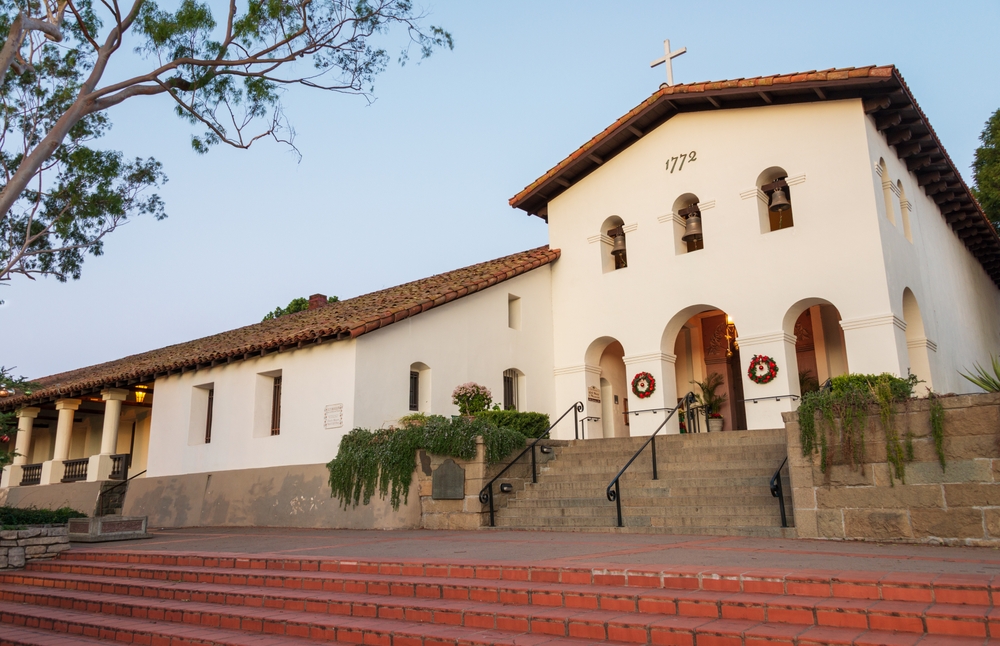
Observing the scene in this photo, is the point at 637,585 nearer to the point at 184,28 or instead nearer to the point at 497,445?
the point at 497,445

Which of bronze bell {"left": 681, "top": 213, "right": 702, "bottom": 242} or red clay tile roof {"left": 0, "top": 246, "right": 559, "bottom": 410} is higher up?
bronze bell {"left": 681, "top": 213, "right": 702, "bottom": 242}

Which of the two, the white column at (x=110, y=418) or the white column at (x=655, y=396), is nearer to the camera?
the white column at (x=655, y=396)

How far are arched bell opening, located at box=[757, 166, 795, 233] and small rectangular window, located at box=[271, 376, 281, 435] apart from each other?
10770 mm

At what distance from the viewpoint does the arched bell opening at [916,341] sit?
14.4 m

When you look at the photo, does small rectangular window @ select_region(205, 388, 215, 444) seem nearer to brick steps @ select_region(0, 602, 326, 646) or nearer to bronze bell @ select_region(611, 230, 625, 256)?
brick steps @ select_region(0, 602, 326, 646)

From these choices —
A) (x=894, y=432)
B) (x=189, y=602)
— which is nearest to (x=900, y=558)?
(x=894, y=432)

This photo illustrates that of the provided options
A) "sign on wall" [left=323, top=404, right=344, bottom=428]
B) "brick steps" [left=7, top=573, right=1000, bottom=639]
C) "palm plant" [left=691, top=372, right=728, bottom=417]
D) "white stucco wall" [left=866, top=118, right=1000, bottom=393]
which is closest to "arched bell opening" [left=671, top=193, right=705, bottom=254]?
"palm plant" [left=691, top=372, right=728, bottom=417]

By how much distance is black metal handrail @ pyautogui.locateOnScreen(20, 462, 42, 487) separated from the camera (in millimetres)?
21391

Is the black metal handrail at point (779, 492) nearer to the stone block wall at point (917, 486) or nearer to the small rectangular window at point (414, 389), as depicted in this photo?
the stone block wall at point (917, 486)

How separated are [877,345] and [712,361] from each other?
4747 millimetres

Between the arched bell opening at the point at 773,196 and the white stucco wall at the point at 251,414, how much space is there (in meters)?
8.68

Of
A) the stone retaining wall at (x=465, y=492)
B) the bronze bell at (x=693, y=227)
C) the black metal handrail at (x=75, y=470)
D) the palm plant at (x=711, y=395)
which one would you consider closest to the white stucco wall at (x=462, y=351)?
the stone retaining wall at (x=465, y=492)

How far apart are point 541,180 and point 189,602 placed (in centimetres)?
1333

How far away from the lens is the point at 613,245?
18.0 metres
